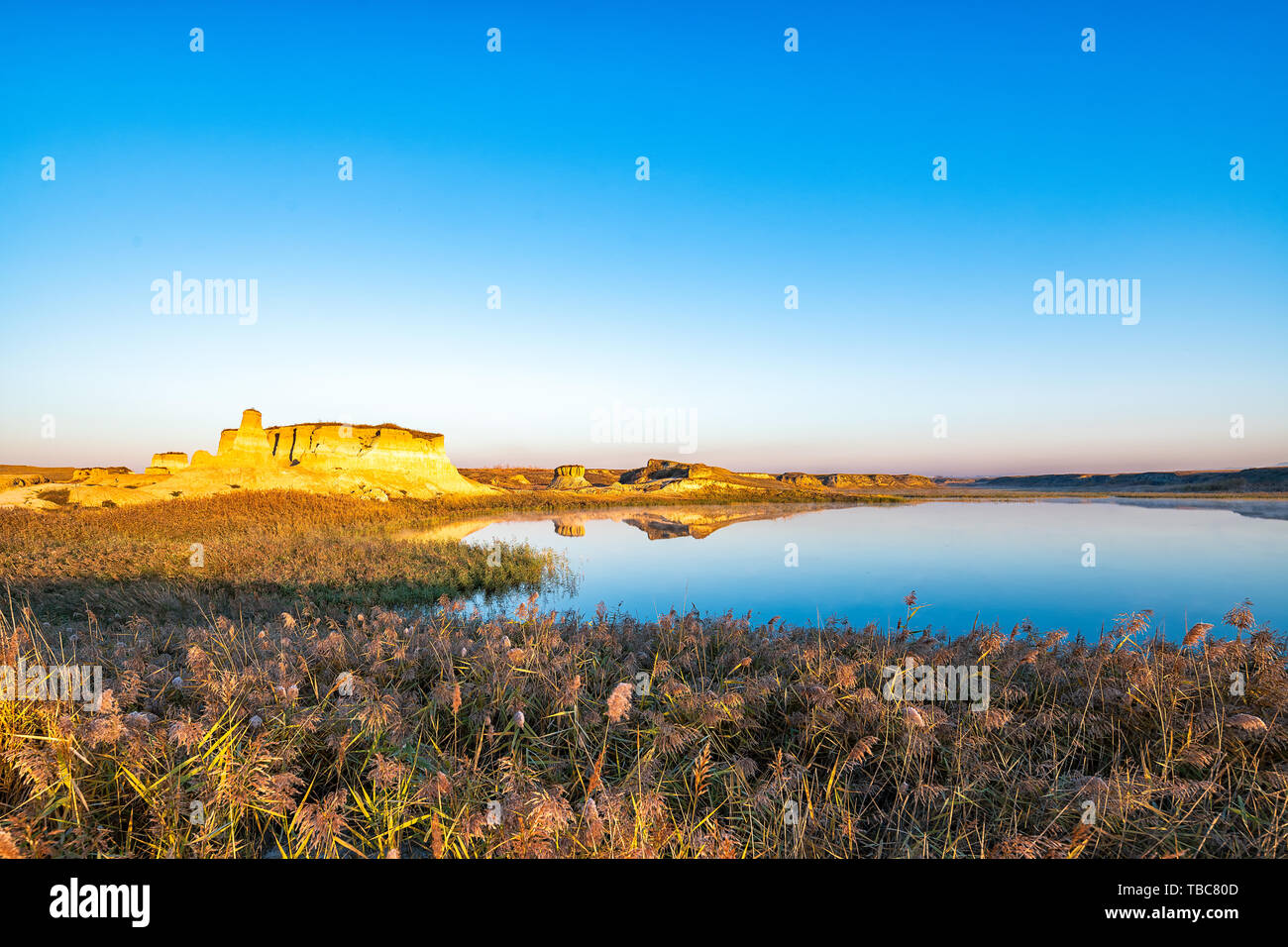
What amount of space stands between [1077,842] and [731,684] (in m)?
2.50

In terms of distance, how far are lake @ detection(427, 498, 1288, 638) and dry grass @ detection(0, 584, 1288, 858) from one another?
4.17 metres

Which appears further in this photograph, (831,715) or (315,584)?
(315,584)

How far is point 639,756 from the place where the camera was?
3531 millimetres

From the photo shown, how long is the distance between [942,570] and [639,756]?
1647 cm

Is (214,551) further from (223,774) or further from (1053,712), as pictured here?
(1053,712)

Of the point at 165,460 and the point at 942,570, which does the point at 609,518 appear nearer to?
the point at 942,570

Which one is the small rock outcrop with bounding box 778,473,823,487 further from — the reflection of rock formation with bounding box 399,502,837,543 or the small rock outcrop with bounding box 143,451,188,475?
the small rock outcrop with bounding box 143,451,188,475

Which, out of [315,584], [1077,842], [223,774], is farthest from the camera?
[315,584]

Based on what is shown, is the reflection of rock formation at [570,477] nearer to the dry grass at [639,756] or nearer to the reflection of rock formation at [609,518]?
the reflection of rock formation at [609,518]

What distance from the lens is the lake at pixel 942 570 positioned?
1198 centimetres

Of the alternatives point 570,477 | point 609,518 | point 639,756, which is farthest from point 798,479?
point 639,756

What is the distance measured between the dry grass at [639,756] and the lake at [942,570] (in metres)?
4.17

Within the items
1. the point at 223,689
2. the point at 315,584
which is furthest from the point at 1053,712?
the point at 315,584
